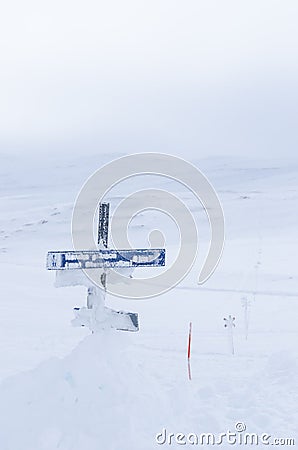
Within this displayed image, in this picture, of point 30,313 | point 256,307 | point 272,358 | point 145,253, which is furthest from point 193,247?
point 145,253

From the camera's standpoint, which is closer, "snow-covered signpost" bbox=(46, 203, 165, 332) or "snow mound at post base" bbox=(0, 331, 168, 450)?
"snow mound at post base" bbox=(0, 331, 168, 450)

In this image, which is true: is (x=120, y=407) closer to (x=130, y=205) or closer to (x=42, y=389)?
(x=42, y=389)

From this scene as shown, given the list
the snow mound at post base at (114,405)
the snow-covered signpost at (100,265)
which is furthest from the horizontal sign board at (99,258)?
the snow mound at post base at (114,405)

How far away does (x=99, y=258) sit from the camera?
6875 millimetres

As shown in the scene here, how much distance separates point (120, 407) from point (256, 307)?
8.98 meters

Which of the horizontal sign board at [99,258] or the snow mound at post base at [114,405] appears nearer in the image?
the snow mound at post base at [114,405]

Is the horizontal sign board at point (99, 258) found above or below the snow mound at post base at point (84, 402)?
above

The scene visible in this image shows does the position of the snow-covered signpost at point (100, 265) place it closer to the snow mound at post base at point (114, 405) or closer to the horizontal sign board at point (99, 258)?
the horizontal sign board at point (99, 258)

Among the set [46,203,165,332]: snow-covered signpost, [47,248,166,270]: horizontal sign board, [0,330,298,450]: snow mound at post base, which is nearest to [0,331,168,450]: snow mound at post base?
[0,330,298,450]: snow mound at post base

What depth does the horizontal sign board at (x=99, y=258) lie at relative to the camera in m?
6.84

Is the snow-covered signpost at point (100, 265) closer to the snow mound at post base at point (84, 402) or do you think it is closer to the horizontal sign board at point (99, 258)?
the horizontal sign board at point (99, 258)

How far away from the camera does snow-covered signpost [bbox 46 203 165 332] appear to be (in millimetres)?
6863

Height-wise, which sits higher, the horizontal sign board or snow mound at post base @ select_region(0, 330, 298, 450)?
the horizontal sign board

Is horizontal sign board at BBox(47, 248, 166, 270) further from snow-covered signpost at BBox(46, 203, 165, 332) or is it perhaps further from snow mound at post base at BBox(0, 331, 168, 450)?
snow mound at post base at BBox(0, 331, 168, 450)
